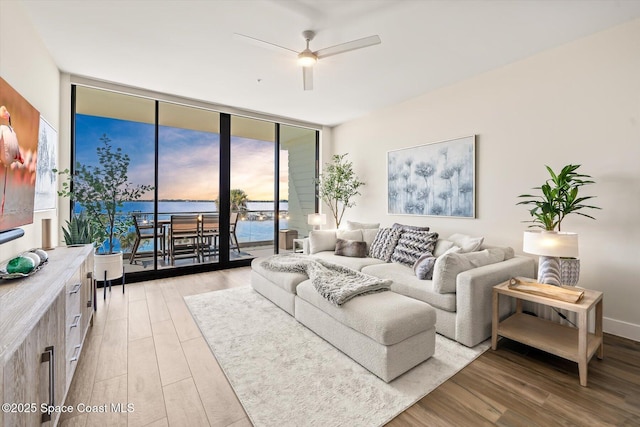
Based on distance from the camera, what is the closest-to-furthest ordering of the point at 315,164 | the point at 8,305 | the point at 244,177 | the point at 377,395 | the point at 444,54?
the point at 8,305, the point at 377,395, the point at 444,54, the point at 244,177, the point at 315,164

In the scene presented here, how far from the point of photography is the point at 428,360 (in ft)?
7.28

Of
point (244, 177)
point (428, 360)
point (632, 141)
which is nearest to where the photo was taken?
point (428, 360)

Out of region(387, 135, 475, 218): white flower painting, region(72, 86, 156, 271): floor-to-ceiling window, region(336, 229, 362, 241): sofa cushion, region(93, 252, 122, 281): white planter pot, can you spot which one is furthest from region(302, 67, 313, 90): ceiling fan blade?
region(93, 252, 122, 281): white planter pot

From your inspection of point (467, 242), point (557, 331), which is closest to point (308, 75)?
point (467, 242)

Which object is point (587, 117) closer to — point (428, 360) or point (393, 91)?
point (393, 91)

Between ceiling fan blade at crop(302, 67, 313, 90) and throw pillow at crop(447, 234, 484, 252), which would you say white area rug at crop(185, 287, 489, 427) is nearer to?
throw pillow at crop(447, 234, 484, 252)

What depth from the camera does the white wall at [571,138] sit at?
256 cm

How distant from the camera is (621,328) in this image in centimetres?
262

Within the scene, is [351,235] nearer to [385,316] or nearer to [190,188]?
[385,316]

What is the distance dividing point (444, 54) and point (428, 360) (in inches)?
117

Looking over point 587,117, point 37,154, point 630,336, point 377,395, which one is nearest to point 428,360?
point 377,395

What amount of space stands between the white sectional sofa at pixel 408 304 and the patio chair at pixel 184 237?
1.89 m

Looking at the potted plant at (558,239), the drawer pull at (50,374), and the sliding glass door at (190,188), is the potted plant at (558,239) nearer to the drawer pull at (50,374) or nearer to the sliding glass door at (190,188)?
the drawer pull at (50,374)

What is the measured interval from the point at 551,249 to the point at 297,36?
9.50 feet
